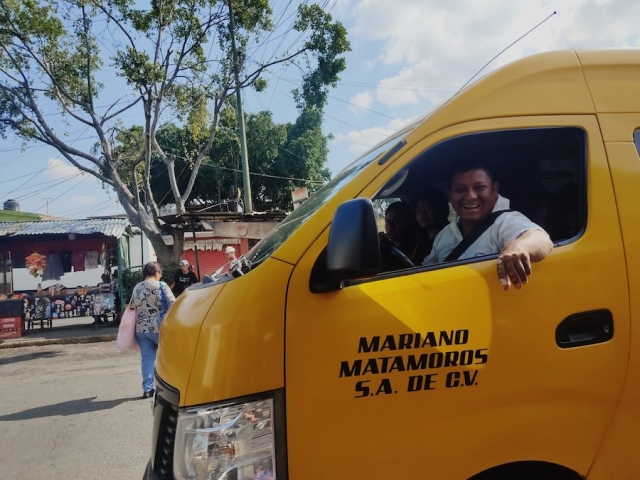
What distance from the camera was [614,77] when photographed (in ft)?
6.79

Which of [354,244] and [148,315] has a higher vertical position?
[354,244]

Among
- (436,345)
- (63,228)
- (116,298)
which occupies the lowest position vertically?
(116,298)

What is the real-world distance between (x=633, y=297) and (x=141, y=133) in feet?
56.5

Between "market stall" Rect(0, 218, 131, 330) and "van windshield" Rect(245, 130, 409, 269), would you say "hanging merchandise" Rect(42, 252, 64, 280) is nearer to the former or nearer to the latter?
"market stall" Rect(0, 218, 131, 330)

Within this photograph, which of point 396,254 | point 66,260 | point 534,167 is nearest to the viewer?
point 396,254

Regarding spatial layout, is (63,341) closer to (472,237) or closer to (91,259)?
(91,259)

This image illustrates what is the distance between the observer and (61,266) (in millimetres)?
14523

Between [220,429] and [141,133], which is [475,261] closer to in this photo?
[220,429]

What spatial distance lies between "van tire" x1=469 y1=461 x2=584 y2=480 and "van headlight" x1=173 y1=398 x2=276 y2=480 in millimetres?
783

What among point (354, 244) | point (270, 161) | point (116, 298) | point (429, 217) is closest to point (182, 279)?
point (116, 298)

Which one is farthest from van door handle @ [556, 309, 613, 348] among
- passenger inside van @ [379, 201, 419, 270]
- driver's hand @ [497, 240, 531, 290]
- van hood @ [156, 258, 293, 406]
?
passenger inside van @ [379, 201, 419, 270]

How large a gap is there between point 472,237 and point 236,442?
Result: 4.20 feet

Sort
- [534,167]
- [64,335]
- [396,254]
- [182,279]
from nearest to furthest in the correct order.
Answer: [396,254], [534,167], [182,279], [64,335]

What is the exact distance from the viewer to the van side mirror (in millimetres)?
1664
